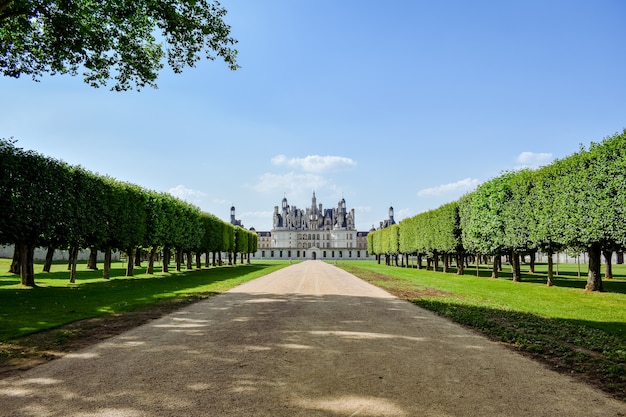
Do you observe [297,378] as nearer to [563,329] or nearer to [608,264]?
[563,329]

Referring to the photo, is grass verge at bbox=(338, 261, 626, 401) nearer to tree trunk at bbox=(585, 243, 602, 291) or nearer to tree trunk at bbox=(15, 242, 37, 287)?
tree trunk at bbox=(585, 243, 602, 291)

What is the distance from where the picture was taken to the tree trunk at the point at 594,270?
77.2 feet

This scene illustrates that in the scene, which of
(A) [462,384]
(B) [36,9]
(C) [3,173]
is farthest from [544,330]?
(C) [3,173]

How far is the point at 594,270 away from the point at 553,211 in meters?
4.65

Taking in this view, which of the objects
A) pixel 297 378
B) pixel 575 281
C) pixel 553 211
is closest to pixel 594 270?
pixel 553 211

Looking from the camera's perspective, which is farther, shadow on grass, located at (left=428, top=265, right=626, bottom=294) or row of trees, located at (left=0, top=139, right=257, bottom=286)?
shadow on grass, located at (left=428, top=265, right=626, bottom=294)

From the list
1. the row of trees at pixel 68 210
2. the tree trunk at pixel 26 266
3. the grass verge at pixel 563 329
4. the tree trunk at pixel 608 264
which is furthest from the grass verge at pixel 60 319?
the tree trunk at pixel 608 264

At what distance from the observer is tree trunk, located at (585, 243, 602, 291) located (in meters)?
23.5

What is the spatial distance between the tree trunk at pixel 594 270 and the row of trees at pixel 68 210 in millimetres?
31143

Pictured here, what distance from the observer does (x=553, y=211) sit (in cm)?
2705

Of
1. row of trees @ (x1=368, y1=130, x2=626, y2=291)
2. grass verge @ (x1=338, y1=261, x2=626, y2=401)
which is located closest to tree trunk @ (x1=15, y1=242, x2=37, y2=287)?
grass verge @ (x1=338, y1=261, x2=626, y2=401)

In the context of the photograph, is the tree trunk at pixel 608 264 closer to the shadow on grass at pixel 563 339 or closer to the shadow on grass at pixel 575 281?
the shadow on grass at pixel 575 281

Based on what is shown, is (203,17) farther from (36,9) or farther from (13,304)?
(13,304)

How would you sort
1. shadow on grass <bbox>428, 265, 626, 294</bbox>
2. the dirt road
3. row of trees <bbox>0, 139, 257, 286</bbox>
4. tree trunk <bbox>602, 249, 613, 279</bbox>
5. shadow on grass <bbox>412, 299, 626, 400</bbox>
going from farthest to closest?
tree trunk <bbox>602, 249, 613, 279</bbox> < shadow on grass <bbox>428, 265, 626, 294</bbox> < row of trees <bbox>0, 139, 257, 286</bbox> < shadow on grass <bbox>412, 299, 626, 400</bbox> < the dirt road
